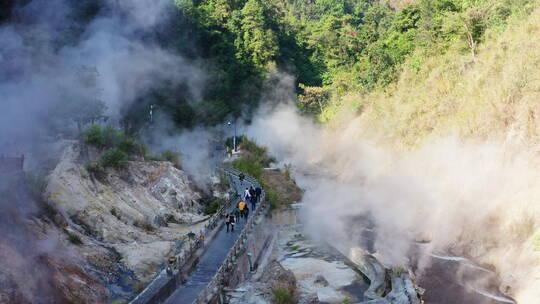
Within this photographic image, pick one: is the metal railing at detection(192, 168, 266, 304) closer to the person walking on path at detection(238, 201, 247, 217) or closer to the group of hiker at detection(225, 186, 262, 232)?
the group of hiker at detection(225, 186, 262, 232)

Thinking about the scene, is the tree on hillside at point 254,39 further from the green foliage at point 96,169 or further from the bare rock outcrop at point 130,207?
the green foliage at point 96,169

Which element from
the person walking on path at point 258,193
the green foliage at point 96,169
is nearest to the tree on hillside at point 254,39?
the person walking on path at point 258,193

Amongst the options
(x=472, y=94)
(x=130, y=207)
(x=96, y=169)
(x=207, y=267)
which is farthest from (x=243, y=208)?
(x=472, y=94)

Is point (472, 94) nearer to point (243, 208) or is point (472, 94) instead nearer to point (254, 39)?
point (243, 208)

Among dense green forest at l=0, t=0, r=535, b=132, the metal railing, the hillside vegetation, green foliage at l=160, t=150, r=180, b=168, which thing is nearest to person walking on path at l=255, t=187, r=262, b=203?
the metal railing

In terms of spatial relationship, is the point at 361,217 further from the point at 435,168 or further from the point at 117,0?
the point at 117,0

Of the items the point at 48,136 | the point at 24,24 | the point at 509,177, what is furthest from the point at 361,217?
the point at 24,24
